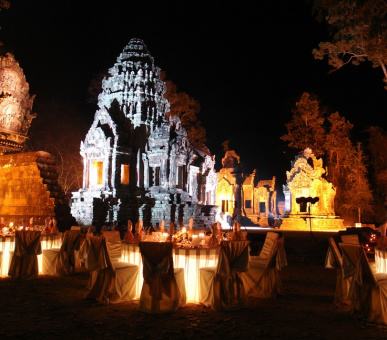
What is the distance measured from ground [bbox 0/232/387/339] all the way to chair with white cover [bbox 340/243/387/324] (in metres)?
0.16

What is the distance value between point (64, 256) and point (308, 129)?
24164 mm

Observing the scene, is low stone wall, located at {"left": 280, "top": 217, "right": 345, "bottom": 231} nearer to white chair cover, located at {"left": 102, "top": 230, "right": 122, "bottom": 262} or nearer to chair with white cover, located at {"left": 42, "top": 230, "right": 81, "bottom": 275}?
white chair cover, located at {"left": 102, "top": 230, "right": 122, "bottom": 262}

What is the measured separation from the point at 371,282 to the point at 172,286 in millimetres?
2413

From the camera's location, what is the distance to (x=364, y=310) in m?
4.46

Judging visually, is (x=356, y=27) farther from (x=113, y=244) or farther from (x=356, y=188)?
(x=356, y=188)

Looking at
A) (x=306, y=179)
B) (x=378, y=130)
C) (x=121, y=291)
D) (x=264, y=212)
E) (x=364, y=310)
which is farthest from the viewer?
(x=264, y=212)

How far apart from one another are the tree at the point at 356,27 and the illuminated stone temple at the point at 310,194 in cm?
1005

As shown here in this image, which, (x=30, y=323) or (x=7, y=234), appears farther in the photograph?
(x=7, y=234)

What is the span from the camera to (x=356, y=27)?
10922 mm

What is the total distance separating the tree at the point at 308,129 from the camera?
2767cm

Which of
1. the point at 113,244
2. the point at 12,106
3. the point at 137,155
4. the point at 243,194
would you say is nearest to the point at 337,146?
the point at 243,194

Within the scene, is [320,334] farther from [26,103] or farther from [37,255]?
[26,103]

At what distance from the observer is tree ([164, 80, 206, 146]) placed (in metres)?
30.2

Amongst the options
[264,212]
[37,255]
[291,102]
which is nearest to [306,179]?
[264,212]
